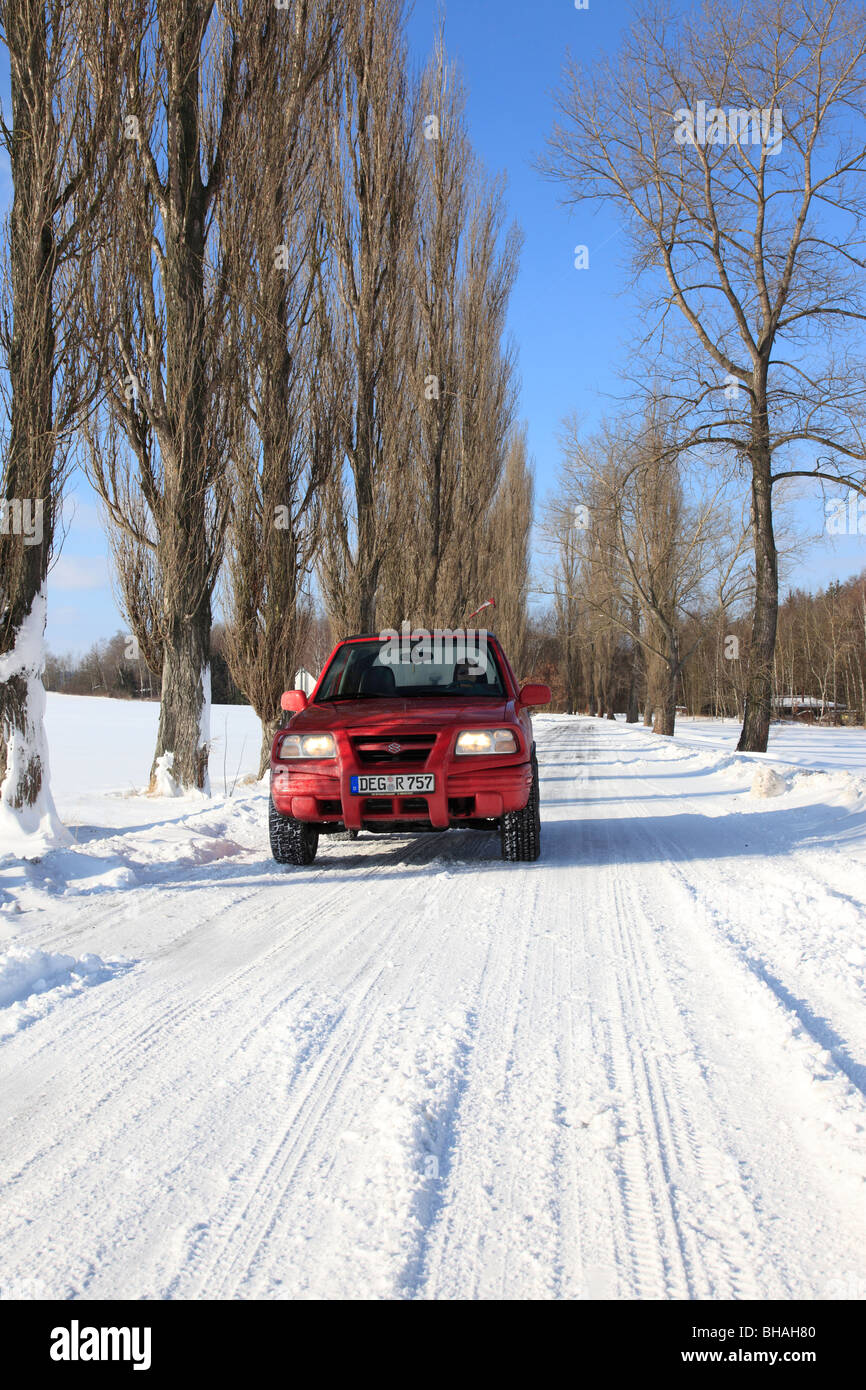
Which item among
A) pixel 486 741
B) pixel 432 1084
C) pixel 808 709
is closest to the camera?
pixel 432 1084

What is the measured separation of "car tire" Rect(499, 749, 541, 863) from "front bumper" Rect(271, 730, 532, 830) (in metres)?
0.24

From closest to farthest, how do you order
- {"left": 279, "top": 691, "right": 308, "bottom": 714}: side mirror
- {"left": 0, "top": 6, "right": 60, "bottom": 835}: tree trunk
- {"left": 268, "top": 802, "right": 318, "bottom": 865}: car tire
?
{"left": 268, "top": 802, "right": 318, "bottom": 865}: car tire, {"left": 0, "top": 6, "right": 60, "bottom": 835}: tree trunk, {"left": 279, "top": 691, "right": 308, "bottom": 714}: side mirror

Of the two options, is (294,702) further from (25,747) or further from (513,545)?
(513,545)

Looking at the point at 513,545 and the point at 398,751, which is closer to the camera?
the point at 398,751

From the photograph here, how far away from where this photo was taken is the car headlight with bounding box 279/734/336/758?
5.71 meters

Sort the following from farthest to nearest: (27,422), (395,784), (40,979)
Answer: (27,422)
(395,784)
(40,979)

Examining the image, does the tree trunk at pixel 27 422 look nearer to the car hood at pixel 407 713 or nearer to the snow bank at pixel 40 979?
the car hood at pixel 407 713

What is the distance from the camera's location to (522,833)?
6.03 meters

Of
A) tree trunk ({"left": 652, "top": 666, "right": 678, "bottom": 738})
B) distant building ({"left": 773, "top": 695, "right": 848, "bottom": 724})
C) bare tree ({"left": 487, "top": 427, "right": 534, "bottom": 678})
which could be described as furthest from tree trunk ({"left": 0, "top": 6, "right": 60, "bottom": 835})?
distant building ({"left": 773, "top": 695, "right": 848, "bottom": 724})

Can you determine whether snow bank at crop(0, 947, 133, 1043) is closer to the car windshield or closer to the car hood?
the car hood

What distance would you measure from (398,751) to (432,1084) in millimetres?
3131

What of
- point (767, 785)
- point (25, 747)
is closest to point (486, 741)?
point (25, 747)

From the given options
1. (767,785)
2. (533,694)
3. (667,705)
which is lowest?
(767,785)
